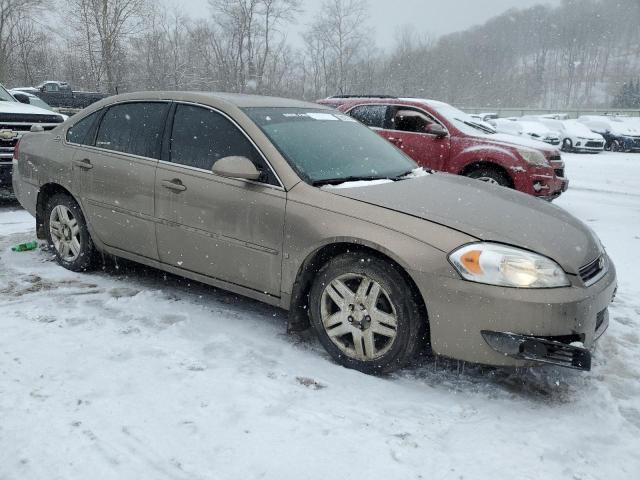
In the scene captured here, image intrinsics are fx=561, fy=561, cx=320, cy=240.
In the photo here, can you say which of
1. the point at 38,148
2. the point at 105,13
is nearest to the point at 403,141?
the point at 38,148

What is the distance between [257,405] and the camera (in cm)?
279

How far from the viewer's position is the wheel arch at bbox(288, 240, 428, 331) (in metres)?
3.06

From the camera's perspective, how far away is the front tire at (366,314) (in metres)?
2.99

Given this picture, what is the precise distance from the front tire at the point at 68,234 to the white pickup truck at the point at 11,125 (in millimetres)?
3067

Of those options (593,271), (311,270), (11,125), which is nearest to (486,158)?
(593,271)

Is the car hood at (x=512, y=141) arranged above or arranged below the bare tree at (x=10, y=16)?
below

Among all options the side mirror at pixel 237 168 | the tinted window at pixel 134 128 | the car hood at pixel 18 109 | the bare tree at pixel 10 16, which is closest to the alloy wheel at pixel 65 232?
the tinted window at pixel 134 128

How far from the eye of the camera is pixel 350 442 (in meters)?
2.52

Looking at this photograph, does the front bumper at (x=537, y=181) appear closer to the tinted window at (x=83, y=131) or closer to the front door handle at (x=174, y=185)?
the front door handle at (x=174, y=185)

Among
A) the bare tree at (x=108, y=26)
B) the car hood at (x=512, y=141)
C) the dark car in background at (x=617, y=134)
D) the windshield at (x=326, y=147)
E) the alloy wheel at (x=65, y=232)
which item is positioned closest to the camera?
the windshield at (x=326, y=147)

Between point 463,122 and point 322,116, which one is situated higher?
point 322,116

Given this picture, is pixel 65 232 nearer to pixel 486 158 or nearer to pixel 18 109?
pixel 18 109

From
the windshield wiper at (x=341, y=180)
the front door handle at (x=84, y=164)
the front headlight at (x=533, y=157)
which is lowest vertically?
the front headlight at (x=533, y=157)

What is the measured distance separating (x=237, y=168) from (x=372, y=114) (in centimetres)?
590
